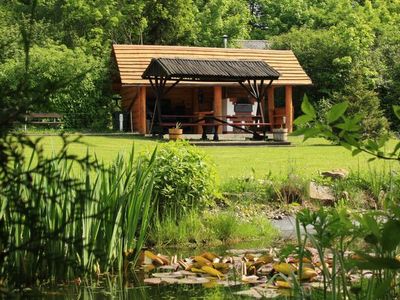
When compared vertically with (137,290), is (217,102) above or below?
above

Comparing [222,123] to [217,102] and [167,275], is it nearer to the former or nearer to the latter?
[217,102]

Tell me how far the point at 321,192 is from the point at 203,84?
18647 mm

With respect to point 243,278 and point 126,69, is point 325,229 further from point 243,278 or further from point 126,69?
point 126,69

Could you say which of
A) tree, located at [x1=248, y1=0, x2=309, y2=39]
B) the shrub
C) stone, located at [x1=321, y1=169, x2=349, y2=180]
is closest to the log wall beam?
stone, located at [x1=321, y1=169, x2=349, y2=180]

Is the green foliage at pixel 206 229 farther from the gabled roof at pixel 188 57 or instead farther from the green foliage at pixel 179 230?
the gabled roof at pixel 188 57

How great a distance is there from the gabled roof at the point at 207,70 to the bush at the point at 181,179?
593 inches

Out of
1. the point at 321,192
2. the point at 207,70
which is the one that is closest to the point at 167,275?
the point at 321,192

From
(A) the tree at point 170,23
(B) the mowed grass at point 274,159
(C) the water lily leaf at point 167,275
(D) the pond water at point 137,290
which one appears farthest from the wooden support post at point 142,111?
(D) the pond water at point 137,290

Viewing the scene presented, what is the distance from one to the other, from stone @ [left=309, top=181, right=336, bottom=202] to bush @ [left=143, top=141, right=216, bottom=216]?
2.14 metres

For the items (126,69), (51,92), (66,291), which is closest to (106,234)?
(66,291)

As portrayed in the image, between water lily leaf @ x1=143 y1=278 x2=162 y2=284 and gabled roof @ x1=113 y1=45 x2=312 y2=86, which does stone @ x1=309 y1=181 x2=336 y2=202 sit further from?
gabled roof @ x1=113 y1=45 x2=312 y2=86

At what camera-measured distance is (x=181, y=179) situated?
9.07m

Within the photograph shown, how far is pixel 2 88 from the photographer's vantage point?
78.2 inches

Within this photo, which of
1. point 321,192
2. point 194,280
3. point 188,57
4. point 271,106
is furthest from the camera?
point 271,106
